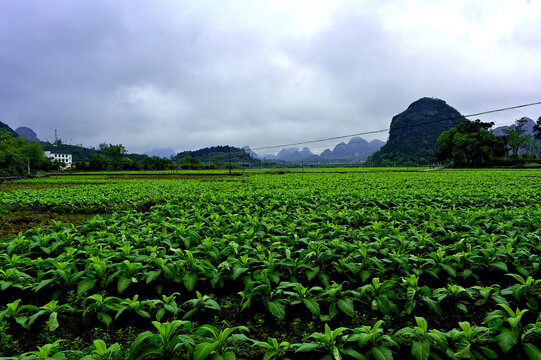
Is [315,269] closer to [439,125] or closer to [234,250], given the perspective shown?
[234,250]

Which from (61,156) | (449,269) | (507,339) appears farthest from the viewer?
(61,156)

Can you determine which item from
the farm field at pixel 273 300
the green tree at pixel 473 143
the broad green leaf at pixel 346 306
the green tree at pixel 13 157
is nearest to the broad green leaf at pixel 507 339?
the farm field at pixel 273 300

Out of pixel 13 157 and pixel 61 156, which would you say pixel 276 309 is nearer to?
pixel 13 157

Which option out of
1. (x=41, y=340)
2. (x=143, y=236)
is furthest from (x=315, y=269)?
(x=143, y=236)

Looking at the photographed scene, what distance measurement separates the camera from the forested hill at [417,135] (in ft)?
283

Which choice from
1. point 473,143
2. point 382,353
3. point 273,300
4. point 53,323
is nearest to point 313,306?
point 273,300

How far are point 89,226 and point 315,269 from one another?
461cm

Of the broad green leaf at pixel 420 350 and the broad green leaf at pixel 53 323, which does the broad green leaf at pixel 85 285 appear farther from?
the broad green leaf at pixel 420 350

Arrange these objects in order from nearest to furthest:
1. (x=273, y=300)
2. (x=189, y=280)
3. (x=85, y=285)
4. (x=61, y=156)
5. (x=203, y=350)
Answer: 1. (x=203, y=350)
2. (x=273, y=300)
3. (x=85, y=285)
4. (x=189, y=280)
5. (x=61, y=156)

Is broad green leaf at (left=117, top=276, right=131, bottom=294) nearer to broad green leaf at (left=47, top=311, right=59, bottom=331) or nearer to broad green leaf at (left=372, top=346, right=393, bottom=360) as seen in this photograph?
broad green leaf at (left=47, top=311, right=59, bottom=331)

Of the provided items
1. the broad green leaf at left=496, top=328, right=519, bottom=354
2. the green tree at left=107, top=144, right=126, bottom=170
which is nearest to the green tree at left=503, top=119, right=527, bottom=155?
the broad green leaf at left=496, top=328, right=519, bottom=354

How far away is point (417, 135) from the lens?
107m

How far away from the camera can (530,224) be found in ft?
16.1

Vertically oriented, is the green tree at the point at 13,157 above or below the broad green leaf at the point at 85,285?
above
